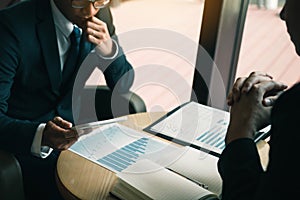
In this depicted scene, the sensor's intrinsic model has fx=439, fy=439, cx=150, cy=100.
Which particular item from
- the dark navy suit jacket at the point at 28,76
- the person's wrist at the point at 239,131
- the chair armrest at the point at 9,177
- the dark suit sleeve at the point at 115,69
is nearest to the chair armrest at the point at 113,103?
the dark suit sleeve at the point at 115,69

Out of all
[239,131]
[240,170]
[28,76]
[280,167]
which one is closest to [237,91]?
[239,131]

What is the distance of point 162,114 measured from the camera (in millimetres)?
1643

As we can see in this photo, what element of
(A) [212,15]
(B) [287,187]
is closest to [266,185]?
(B) [287,187]

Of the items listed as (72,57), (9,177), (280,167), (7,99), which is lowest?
(9,177)

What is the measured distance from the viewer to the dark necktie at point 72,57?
159 centimetres

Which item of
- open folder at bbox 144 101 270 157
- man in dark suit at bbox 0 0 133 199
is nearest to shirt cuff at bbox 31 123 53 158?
man in dark suit at bbox 0 0 133 199

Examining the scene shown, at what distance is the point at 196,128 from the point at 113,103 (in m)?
0.38

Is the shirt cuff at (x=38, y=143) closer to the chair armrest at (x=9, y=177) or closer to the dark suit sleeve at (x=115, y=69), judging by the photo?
the chair armrest at (x=9, y=177)

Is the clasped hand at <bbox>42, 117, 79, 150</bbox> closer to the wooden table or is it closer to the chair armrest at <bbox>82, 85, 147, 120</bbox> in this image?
the wooden table

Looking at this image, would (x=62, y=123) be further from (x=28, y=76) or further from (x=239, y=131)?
(x=239, y=131)

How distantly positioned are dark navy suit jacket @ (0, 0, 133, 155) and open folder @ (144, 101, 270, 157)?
1.22 feet

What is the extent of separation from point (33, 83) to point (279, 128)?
0.99 meters

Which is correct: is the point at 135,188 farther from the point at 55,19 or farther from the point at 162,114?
the point at 55,19

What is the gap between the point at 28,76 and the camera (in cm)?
152
